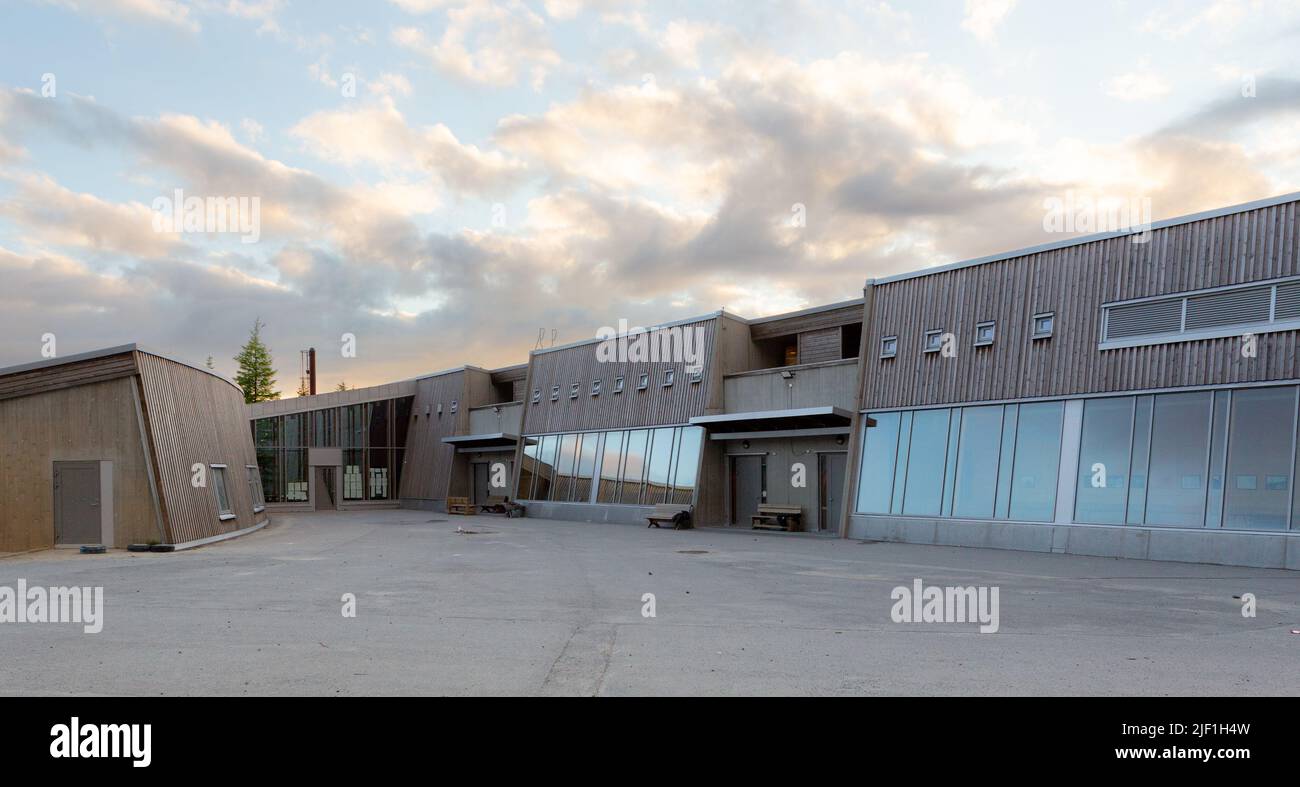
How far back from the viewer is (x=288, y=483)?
40031 millimetres

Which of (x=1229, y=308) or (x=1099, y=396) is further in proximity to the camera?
(x=1099, y=396)

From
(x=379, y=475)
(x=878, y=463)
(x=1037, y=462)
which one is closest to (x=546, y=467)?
(x=379, y=475)

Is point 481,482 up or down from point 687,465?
down

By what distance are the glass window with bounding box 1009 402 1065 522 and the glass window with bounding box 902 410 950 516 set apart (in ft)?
5.98

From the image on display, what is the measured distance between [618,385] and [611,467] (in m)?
3.03

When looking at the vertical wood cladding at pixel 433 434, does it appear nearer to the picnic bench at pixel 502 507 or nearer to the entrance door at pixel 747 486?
the picnic bench at pixel 502 507

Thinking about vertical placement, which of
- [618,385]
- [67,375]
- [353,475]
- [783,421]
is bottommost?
[353,475]

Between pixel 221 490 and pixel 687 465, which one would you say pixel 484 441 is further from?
pixel 221 490

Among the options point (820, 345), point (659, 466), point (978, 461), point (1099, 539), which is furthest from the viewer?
point (659, 466)

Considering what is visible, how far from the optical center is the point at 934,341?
20.9 m

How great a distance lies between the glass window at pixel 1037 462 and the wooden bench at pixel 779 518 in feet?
21.5
